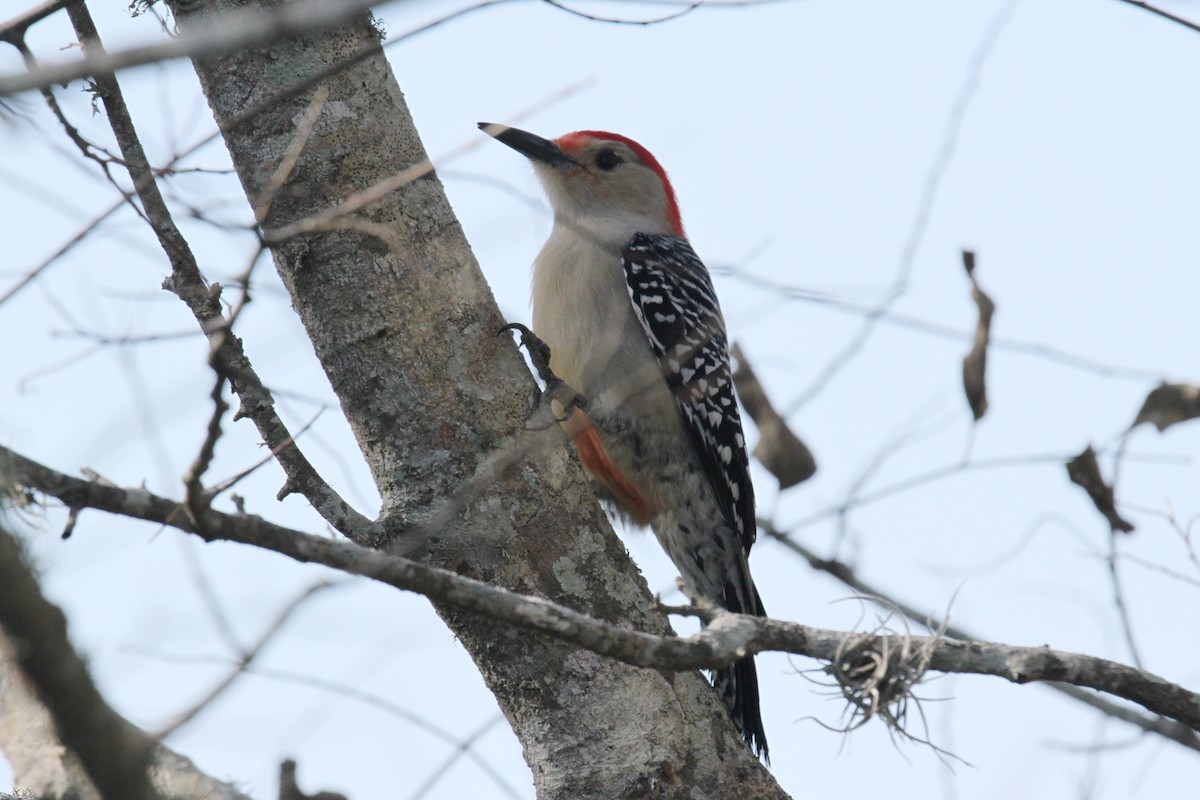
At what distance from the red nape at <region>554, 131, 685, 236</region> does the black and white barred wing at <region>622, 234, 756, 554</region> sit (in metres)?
0.85

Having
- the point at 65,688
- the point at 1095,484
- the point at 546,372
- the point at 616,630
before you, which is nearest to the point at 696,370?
the point at 546,372

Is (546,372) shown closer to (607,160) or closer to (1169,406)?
(607,160)

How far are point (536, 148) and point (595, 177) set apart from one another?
0.36m

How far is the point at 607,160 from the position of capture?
7.03 metres

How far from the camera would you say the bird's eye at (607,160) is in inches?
275

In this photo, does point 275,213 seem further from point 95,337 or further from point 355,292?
point 95,337

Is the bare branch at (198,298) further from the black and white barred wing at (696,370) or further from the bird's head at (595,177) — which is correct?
the bird's head at (595,177)

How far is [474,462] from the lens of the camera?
153 inches

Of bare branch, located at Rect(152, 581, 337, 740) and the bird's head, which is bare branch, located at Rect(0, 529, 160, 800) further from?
the bird's head

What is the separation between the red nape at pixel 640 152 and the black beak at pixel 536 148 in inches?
3.3

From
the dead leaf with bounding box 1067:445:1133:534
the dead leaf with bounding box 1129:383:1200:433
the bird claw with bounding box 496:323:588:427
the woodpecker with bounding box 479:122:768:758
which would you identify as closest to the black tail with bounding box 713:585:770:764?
the woodpecker with bounding box 479:122:768:758

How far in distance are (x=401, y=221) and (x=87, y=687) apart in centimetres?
225

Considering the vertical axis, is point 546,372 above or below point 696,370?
below

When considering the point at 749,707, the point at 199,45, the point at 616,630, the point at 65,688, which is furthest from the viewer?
the point at 749,707
